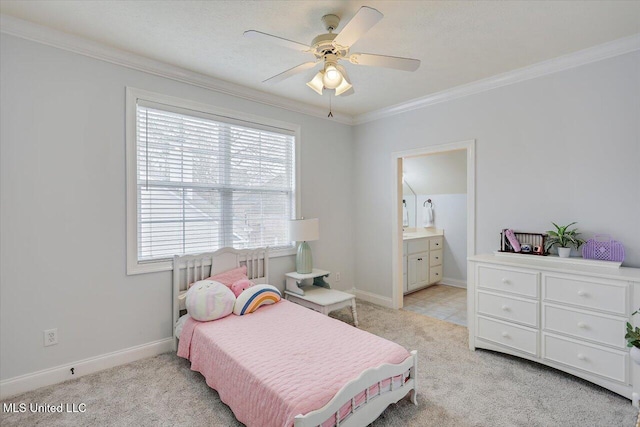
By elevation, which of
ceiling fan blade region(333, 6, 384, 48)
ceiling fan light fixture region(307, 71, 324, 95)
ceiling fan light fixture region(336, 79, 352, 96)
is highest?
ceiling fan blade region(333, 6, 384, 48)

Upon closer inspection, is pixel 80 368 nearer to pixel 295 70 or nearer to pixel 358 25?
pixel 295 70

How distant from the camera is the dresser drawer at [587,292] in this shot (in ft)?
7.14

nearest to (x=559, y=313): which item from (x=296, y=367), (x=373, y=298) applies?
(x=296, y=367)

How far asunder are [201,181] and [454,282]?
4.38m

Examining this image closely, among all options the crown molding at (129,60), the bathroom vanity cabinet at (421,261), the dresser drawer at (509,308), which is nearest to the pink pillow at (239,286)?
the crown molding at (129,60)

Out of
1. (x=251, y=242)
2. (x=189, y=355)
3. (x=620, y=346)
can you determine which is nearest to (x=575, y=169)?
(x=620, y=346)

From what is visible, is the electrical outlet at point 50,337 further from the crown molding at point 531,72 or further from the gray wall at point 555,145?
the crown molding at point 531,72

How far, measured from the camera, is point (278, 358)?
1.94 m

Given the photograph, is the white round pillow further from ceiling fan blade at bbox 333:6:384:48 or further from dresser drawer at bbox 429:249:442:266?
dresser drawer at bbox 429:249:442:266

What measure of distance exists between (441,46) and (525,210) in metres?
1.73

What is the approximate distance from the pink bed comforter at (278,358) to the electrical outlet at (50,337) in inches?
35.3

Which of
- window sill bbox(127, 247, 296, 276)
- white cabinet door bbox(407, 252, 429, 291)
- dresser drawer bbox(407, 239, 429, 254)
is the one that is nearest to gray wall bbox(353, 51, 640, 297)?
dresser drawer bbox(407, 239, 429, 254)

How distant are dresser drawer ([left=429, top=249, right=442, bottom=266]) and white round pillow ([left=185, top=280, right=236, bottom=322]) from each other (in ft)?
11.7

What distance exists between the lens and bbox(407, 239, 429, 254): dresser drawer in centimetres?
472
